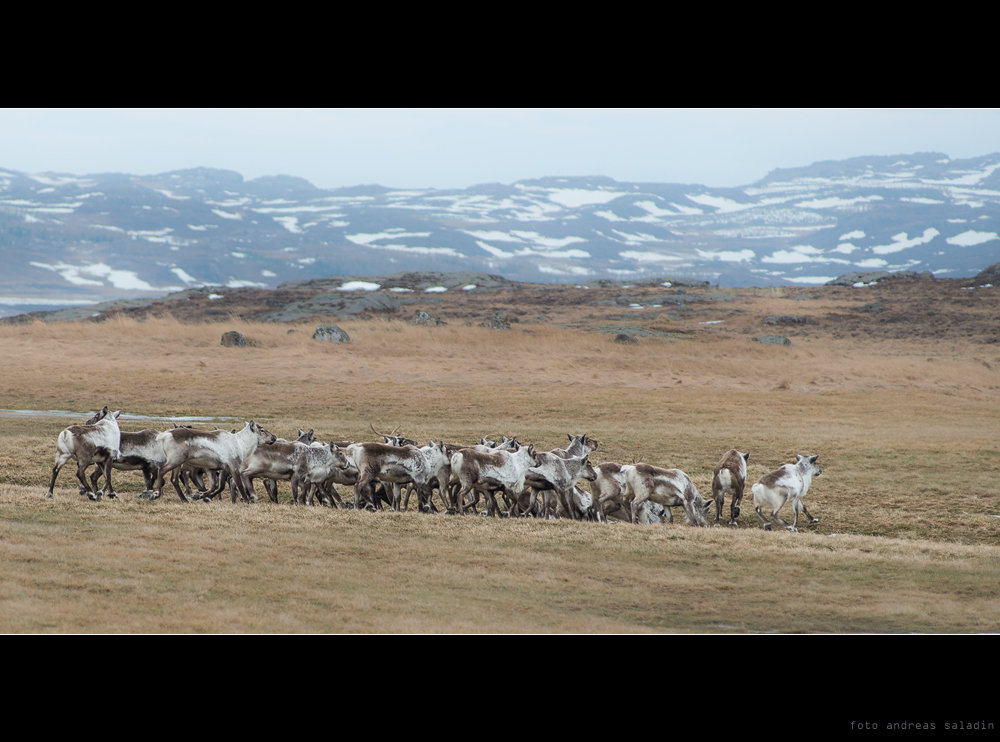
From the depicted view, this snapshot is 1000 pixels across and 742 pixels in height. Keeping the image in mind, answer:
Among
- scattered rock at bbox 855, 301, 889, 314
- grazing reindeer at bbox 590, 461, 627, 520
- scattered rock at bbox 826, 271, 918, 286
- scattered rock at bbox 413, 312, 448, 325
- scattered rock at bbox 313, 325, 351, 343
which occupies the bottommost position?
grazing reindeer at bbox 590, 461, 627, 520

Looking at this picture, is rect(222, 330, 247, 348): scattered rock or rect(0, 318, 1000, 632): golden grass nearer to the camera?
rect(0, 318, 1000, 632): golden grass

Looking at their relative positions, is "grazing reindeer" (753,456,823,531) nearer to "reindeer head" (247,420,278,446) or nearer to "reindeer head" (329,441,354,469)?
"reindeer head" (329,441,354,469)

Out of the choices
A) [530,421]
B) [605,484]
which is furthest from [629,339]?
[605,484]

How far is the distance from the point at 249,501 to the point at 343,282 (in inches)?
3319

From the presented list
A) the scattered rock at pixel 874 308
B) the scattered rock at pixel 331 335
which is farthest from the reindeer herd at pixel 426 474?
the scattered rock at pixel 874 308

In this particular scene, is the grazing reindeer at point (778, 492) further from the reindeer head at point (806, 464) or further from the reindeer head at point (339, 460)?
the reindeer head at point (339, 460)

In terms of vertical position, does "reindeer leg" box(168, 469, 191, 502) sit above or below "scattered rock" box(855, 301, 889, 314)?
below

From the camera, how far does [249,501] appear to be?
15195 mm

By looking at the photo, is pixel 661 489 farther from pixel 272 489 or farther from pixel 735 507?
pixel 272 489

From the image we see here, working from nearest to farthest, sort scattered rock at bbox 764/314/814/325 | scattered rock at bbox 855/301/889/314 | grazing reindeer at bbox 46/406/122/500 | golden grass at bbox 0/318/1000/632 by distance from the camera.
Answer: golden grass at bbox 0/318/1000/632 < grazing reindeer at bbox 46/406/122/500 < scattered rock at bbox 764/314/814/325 < scattered rock at bbox 855/301/889/314

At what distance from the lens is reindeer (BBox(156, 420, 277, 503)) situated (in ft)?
48.0

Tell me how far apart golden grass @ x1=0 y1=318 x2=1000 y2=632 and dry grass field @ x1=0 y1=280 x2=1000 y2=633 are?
58 mm

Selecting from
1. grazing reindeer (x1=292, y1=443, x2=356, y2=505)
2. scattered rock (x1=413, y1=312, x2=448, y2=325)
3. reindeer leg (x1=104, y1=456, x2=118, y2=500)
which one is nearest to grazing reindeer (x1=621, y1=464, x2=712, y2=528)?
grazing reindeer (x1=292, y1=443, x2=356, y2=505)

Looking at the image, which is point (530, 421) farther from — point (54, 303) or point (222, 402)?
point (54, 303)
